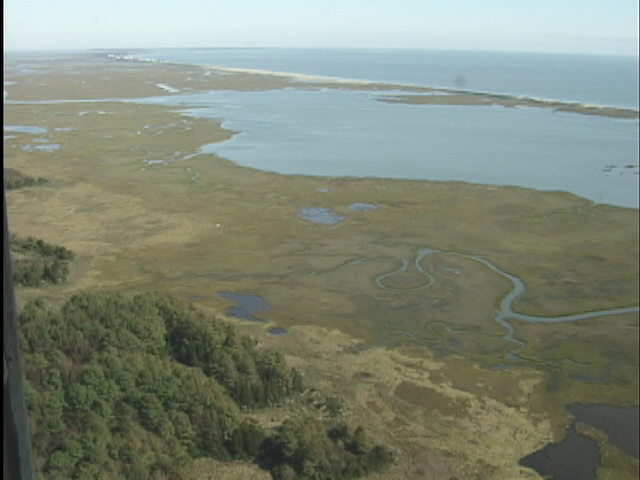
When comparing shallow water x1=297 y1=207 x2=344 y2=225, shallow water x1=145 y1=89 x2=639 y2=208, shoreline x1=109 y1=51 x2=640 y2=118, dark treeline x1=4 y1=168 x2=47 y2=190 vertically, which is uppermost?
shoreline x1=109 y1=51 x2=640 y2=118

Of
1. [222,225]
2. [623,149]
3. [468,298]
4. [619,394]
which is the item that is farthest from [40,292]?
[623,149]

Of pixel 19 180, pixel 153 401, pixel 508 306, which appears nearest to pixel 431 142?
pixel 19 180

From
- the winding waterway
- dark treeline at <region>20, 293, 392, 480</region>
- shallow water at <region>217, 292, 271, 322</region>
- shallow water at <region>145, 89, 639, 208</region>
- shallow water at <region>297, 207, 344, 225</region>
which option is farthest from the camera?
shallow water at <region>145, 89, 639, 208</region>

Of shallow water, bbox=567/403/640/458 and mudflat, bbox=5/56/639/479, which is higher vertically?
mudflat, bbox=5/56/639/479

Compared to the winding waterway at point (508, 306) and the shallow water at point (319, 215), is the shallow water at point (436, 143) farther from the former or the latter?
the winding waterway at point (508, 306)

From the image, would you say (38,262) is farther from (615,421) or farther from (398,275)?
(615,421)

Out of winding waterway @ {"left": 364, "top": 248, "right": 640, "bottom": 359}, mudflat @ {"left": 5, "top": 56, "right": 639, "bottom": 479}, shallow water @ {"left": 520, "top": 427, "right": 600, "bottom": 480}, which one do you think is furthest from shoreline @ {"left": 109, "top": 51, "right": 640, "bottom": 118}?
shallow water @ {"left": 520, "top": 427, "right": 600, "bottom": 480}

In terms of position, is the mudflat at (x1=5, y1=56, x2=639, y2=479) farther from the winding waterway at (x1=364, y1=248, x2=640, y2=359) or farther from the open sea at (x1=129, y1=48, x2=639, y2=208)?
the open sea at (x1=129, y1=48, x2=639, y2=208)
